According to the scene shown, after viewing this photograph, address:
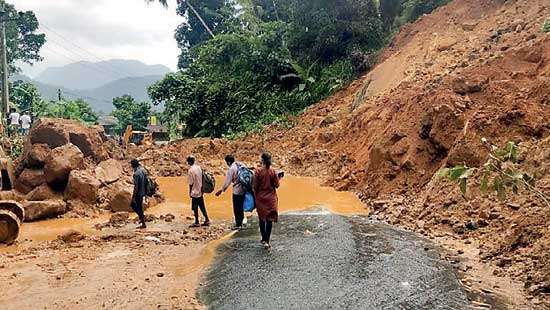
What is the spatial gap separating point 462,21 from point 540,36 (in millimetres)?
7481

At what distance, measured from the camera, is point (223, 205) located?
14328 millimetres

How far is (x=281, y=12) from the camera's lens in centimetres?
3231

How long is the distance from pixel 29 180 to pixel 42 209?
1855 millimetres

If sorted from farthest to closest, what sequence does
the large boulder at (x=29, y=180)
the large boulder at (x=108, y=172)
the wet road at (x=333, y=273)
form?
the large boulder at (x=108, y=172) < the large boulder at (x=29, y=180) < the wet road at (x=333, y=273)

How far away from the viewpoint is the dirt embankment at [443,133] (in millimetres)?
8773

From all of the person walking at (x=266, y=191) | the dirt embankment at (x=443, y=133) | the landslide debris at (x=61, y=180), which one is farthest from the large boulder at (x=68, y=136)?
the person walking at (x=266, y=191)

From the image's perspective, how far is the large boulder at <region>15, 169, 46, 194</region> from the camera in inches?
560

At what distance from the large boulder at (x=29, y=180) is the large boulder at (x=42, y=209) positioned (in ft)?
4.35

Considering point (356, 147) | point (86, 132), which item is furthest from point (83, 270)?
point (356, 147)

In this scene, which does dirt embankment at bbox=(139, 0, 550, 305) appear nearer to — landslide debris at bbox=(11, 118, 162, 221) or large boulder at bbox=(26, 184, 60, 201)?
landslide debris at bbox=(11, 118, 162, 221)

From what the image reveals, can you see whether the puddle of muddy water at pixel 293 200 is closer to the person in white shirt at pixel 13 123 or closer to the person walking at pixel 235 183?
the person walking at pixel 235 183

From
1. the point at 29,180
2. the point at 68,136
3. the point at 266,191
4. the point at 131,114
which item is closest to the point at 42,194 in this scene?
the point at 29,180

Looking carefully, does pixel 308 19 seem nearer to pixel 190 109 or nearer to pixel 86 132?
pixel 190 109

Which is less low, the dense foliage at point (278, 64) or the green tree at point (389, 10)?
the green tree at point (389, 10)
